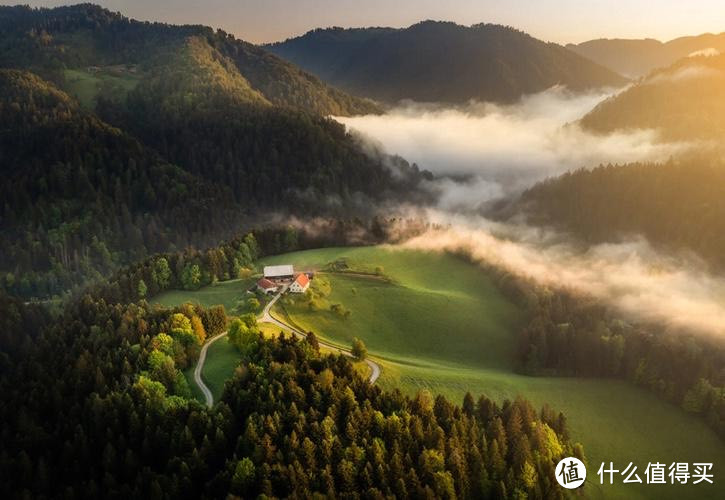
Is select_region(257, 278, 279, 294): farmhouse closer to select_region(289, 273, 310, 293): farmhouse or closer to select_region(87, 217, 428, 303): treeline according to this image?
select_region(289, 273, 310, 293): farmhouse

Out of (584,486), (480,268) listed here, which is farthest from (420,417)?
(480,268)

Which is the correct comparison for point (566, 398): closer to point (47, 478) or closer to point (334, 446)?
point (334, 446)

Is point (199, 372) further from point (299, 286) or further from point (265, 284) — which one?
point (265, 284)

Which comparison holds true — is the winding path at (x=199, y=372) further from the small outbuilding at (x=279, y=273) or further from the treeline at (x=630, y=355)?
the treeline at (x=630, y=355)

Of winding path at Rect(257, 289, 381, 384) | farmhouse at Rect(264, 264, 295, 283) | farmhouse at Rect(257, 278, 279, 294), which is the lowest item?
winding path at Rect(257, 289, 381, 384)

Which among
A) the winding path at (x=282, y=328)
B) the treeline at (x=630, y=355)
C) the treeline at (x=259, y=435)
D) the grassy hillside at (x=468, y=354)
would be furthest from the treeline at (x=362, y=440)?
the treeline at (x=630, y=355)
